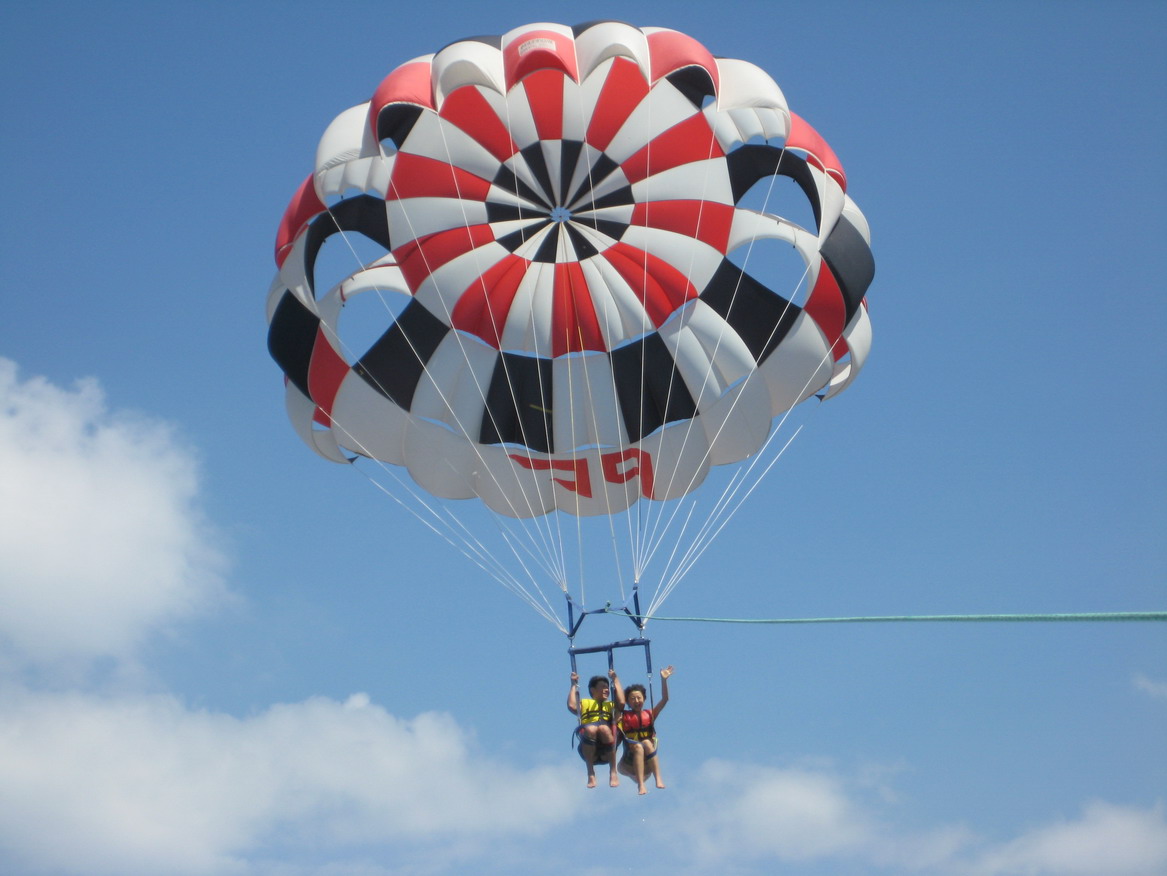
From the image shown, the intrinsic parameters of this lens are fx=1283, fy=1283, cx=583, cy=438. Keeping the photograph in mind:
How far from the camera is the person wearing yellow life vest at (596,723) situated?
869cm

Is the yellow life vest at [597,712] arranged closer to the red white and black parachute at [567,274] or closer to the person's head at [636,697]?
the person's head at [636,697]

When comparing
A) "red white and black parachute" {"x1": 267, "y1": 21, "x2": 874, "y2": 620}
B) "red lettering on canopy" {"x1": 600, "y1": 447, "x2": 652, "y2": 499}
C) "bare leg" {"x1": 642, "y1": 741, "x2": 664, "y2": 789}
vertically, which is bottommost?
"bare leg" {"x1": 642, "y1": 741, "x2": 664, "y2": 789}

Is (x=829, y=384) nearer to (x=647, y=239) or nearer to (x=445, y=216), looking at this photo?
(x=647, y=239)

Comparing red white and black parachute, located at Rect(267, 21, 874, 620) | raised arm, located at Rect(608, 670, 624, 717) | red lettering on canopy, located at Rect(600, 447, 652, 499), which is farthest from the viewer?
red lettering on canopy, located at Rect(600, 447, 652, 499)

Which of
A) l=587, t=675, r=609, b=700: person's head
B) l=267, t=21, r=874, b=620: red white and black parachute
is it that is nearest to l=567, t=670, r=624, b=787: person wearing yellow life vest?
l=587, t=675, r=609, b=700: person's head

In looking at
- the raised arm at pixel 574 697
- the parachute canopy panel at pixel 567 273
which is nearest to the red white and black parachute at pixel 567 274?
the parachute canopy panel at pixel 567 273

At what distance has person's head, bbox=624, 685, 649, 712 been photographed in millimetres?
8680

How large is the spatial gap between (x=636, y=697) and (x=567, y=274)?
11.7 feet

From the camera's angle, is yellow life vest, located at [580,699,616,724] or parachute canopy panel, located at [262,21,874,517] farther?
parachute canopy panel, located at [262,21,874,517]

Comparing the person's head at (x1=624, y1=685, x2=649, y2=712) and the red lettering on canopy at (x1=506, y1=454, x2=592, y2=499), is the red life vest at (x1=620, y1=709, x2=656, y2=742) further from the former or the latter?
the red lettering on canopy at (x1=506, y1=454, x2=592, y2=499)

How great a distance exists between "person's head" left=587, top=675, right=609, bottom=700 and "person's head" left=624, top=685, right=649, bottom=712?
0.16 metres

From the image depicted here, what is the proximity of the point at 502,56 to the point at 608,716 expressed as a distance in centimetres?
483

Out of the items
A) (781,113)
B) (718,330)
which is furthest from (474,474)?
(781,113)

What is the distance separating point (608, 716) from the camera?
8773mm
